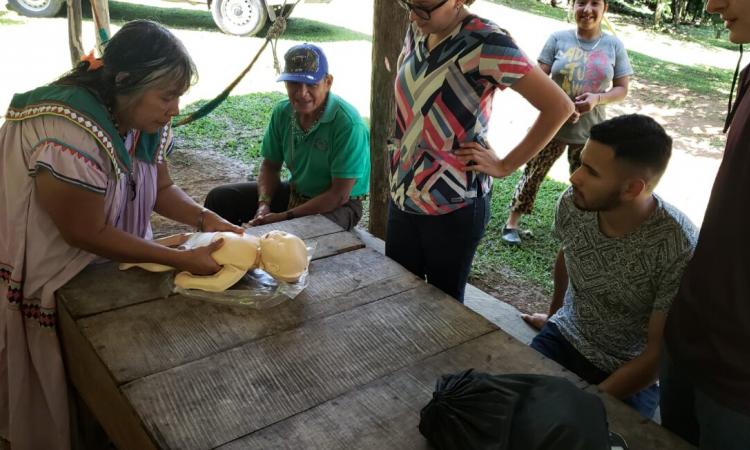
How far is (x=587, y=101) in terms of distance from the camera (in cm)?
355

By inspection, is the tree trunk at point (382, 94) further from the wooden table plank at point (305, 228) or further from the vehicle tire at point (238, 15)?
the vehicle tire at point (238, 15)

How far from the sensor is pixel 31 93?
167cm

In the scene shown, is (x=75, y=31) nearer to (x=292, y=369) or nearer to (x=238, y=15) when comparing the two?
(x=292, y=369)

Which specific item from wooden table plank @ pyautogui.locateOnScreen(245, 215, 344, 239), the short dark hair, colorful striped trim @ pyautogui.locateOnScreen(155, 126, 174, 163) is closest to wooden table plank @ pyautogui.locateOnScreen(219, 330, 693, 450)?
the short dark hair

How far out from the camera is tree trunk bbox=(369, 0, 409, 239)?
328 cm

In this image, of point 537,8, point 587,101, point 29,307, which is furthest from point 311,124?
point 537,8

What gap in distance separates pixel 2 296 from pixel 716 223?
192cm

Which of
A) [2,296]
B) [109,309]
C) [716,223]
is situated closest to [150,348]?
[109,309]

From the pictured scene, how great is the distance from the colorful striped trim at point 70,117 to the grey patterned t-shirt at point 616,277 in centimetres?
148

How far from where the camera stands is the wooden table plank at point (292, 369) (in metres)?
1.18

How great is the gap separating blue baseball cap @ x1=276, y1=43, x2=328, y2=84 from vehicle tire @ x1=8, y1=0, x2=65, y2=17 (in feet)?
31.7

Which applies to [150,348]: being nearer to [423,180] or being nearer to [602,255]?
[423,180]

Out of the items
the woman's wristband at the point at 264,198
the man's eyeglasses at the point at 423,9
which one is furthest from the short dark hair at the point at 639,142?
the woman's wristband at the point at 264,198

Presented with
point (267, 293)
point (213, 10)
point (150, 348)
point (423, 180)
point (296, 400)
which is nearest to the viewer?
point (296, 400)
